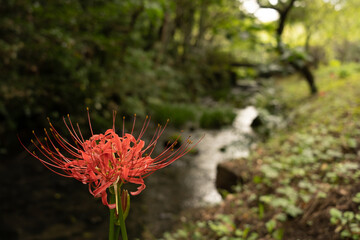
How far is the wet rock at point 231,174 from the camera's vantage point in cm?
408

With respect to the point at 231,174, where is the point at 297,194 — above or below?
above

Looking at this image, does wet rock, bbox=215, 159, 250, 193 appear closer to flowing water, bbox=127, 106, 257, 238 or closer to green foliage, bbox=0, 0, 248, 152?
flowing water, bbox=127, 106, 257, 238

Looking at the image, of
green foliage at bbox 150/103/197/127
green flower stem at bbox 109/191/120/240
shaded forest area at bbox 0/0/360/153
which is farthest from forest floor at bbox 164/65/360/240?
green foliage at bbox 150/103/197/127

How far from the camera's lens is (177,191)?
489 cm

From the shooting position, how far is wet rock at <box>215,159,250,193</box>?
4.08 metres

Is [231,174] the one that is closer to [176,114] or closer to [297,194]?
[297,194]

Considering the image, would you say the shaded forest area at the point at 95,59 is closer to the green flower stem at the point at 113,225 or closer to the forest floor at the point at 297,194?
the green flower stem at the point at 113,225

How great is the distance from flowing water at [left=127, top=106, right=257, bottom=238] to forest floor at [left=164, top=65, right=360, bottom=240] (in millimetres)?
338

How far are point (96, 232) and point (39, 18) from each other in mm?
3670

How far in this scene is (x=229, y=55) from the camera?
49.6 ft

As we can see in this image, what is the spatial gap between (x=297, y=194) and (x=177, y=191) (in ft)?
7.61

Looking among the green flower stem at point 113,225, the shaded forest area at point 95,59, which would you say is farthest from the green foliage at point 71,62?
the green flower stem at point 113,225

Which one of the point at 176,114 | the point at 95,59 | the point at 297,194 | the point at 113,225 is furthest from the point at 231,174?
the point at 95,59

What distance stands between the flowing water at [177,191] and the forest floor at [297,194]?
1.11 ft
